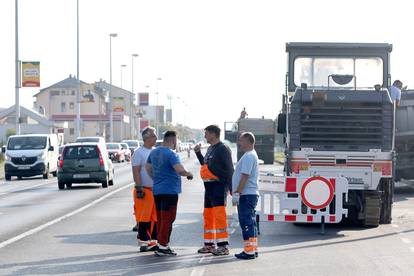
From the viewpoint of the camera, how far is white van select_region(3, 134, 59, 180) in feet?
138

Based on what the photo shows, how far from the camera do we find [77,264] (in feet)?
42.3

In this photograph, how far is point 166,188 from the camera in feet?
45.1

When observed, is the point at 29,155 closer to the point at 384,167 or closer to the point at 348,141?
the point at 348,141

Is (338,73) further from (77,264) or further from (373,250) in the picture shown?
(77,264)

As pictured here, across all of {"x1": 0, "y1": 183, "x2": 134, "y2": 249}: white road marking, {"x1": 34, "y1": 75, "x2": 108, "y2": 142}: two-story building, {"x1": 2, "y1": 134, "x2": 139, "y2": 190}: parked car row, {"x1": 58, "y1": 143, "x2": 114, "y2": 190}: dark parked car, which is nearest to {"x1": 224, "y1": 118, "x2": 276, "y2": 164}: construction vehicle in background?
{"x1": 2, "y1": 134, "x2": 139, "y2": 190}: parked car row

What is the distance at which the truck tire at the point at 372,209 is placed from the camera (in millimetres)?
18125

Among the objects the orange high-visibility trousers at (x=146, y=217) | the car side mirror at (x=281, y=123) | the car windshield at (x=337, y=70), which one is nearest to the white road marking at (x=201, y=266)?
the orange high-visibility trousers at (x=146, y=217)

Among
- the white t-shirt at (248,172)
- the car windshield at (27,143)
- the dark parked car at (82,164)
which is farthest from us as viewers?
the car windshield at (27,143)

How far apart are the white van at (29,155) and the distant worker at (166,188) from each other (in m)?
28.7

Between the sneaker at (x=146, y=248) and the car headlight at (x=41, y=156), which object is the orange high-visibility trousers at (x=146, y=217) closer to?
the sneaker at (x=146, y=248)

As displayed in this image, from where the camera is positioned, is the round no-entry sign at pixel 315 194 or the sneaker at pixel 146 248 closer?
Answer: the sneaker at pixel 146 248

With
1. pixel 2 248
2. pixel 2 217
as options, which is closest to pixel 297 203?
pixel 2 248

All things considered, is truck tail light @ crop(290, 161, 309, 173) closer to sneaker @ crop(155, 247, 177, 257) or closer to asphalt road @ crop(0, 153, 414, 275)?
asphalt road @ crop(0, 153, 414, 275)

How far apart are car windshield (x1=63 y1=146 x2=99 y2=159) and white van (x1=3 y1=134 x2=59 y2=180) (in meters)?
8.79
